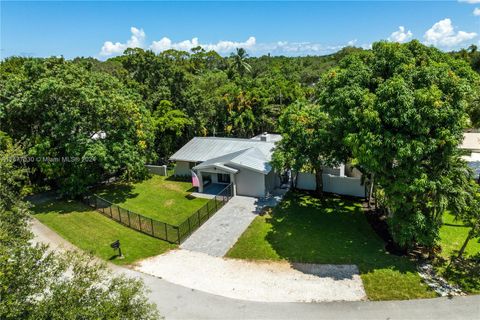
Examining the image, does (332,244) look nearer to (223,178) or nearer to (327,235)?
(327,235)

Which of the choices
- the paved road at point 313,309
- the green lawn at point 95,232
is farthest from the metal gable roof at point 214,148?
the paved road at point 313,309

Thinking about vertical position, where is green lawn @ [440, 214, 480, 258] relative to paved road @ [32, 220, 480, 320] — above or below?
above

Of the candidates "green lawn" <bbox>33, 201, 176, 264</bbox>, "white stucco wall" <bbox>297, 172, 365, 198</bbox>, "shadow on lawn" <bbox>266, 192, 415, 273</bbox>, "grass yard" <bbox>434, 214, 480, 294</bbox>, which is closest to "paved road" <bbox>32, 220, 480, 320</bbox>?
"grass yard" <bbox>434, 214, 480, 294</bbox>

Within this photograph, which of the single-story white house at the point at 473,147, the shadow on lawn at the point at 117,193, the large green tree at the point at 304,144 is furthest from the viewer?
the single-story white house at the point at 473,147

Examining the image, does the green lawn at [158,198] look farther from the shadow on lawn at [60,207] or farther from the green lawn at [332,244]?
the green lawn at [332,244]

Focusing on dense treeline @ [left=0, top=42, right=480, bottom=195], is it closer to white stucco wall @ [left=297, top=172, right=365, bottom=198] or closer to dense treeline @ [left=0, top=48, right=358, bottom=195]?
dense treeline @ [left=0, top=48, right=358, bottom=195]

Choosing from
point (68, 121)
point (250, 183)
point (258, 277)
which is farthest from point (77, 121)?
point (258, 277)

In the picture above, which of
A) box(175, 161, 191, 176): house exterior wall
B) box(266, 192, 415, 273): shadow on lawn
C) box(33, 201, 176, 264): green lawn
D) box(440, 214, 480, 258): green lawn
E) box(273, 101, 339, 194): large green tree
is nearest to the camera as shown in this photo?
box(266, 192, 415, 273): shadow on lawn
